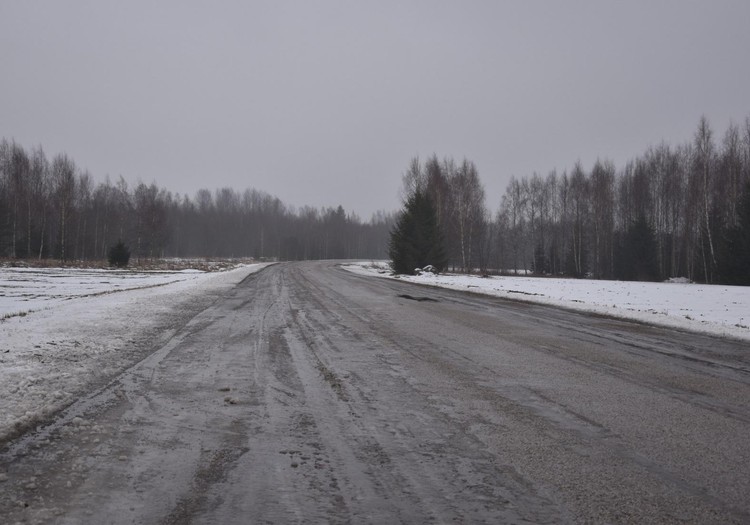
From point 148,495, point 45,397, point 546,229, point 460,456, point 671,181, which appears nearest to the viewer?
point 148,495

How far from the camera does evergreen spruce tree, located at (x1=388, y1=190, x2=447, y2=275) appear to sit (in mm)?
35125

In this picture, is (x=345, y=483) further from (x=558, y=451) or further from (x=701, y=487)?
(x=701, y=487)

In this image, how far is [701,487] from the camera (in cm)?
256

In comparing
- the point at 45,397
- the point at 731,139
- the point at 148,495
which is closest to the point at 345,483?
the point at 148,495

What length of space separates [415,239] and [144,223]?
41413 millimetres

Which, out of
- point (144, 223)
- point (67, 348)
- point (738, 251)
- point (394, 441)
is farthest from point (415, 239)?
point (144, 223)

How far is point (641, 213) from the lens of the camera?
4919 centimetres

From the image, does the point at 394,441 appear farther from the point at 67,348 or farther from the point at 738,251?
the point at 738,251

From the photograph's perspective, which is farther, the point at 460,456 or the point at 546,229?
the point at 546,229

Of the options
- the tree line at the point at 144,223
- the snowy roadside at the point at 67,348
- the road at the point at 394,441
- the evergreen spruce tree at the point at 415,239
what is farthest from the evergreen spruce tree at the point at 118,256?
the road at the point at 394,441

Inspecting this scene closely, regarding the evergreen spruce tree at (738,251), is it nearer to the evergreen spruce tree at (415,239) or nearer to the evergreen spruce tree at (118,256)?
the evergreen spruce tree at (415,239)

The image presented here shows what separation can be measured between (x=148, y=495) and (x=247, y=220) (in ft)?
424

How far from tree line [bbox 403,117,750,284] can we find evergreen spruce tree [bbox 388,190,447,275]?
190 cm

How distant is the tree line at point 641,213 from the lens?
3800cm
